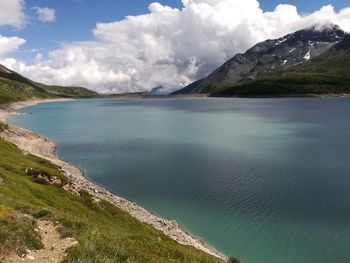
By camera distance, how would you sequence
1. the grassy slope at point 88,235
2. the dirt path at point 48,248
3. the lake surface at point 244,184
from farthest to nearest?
the lake surface at point 244,184, the grassy slope at point 88,235, the dirt path at point 48,248

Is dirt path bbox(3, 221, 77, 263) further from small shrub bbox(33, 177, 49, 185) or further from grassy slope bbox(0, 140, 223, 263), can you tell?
small shrub bbox(33, 177, 49, 185)

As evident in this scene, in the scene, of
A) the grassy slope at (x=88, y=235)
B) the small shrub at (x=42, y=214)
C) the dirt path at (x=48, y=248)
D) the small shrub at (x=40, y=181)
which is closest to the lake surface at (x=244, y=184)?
the grassy slope at (x=88, y=235)

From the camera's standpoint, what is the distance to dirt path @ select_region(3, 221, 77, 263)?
19750 millimetres

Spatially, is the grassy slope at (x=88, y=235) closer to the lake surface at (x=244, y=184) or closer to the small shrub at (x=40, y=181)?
the small shrub at (x=40, y=181)

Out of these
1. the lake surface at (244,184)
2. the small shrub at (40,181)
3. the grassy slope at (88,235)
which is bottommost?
the lake surface at (244,184)

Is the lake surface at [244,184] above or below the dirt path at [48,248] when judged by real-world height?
below

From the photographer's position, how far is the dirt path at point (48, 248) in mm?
19750

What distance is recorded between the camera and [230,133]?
452 feet

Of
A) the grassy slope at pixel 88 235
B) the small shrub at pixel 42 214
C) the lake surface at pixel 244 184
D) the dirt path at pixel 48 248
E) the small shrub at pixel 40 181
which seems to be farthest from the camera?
the small shrub at pixel 40 181

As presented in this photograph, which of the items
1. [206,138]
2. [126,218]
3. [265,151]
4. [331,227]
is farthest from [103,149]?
[331,227]

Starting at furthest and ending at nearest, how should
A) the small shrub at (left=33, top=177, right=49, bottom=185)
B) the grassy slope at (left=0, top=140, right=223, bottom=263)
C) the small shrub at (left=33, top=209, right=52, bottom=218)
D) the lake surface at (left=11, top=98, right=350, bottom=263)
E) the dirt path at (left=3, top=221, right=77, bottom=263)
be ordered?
the small shrub at (left=33, top=177, right=49, bottom=185) < the lake surface at (left=11, top=98, right=350, bottom=263) < the small shrub at (left=33, top=209, right=52, bottom=218) < the grassy slope at (left=0, top=140, right=223, bottom=263) < the dirt path at (left=3, top=221, right=77, bottom=263)

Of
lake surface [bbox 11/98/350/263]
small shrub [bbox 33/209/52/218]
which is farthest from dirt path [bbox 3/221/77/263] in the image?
lake surface [bbox 11/98/350/263]

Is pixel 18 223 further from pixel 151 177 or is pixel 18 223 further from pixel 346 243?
pixel 151 177

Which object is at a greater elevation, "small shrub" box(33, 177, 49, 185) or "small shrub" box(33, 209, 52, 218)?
"small shrub" box(33, 209, 52, 218)
